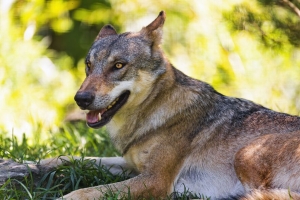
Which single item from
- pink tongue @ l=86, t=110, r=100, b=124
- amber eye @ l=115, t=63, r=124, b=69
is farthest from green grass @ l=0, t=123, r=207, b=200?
amber eye @ l=115, t=63, r=124, b=69

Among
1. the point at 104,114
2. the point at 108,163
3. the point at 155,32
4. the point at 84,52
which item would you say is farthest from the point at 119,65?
the point at 84,52

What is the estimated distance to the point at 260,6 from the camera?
6207 mm

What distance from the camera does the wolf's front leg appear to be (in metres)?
5.74

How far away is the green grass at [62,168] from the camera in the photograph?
5.14m

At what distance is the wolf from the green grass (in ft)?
0.67

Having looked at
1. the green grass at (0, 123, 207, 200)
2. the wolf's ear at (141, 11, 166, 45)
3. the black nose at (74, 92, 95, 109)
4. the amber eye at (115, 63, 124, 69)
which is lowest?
the green grass at (0, 123, 207, 200)

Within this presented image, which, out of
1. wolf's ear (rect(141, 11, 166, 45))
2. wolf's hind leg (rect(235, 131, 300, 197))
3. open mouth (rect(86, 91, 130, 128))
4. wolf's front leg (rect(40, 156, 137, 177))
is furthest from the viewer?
wolf's ear (rect(141, 11, 166, 45))

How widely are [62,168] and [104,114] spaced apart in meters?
0.67

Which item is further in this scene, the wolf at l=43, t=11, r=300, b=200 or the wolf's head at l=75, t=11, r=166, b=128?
the wolf's head at l=75, t=11, r=166, b=128

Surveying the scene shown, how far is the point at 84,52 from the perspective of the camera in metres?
11.5

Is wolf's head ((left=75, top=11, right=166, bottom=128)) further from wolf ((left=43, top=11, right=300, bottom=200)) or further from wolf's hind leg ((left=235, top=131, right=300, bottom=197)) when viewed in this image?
wolf's hind leg ((left=235, top=131, right=300, bottom=197))

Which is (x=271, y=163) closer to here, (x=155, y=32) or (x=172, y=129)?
(x=172, y=129)

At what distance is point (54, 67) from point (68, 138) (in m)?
3.64

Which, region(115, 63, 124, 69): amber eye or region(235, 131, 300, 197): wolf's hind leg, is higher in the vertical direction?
region(115, 63, 124, 69): amber eye
